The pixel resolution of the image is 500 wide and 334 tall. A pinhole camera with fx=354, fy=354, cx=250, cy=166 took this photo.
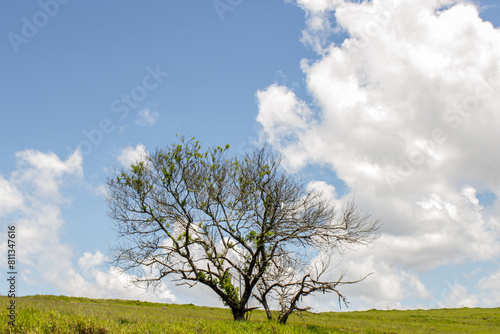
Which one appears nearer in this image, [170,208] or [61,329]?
[61,329]

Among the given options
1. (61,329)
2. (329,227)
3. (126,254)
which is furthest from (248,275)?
(61,329)

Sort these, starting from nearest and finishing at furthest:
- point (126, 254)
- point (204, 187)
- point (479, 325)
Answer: point (126, 254) < point (204, 187) < point (479, 325)

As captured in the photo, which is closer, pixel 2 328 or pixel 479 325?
pixel 2 328

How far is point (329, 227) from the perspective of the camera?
821 inches

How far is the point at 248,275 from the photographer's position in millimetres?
21062

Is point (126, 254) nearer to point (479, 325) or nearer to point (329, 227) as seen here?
point (329, 227)

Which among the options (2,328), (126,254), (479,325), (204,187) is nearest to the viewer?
(2,328)

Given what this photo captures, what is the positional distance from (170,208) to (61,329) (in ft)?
41.9

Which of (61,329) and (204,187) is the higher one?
(204,187)

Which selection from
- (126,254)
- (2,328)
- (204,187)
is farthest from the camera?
(204,187)

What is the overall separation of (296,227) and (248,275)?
4.04 metres

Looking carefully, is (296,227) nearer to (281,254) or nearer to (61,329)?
(281,254)

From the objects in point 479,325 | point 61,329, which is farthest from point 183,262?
point 479,325

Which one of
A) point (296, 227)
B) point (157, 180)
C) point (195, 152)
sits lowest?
point (296, 227)
